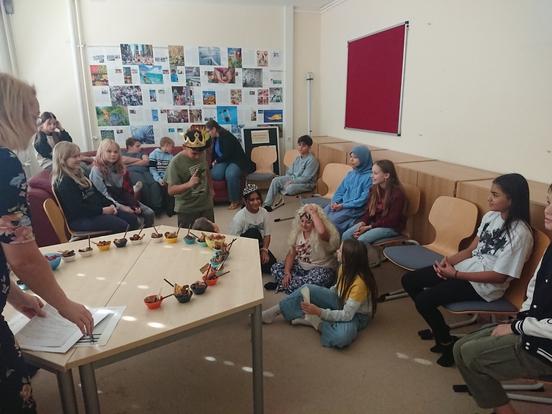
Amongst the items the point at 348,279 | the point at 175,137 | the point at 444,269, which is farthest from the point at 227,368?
the point at 175,137

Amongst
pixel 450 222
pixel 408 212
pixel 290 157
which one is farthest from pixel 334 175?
pixel 450 222

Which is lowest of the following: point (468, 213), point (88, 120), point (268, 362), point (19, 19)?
point (268, 362)

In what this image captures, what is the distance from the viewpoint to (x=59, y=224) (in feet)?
9.70

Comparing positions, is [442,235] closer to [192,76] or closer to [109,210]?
[109,210]

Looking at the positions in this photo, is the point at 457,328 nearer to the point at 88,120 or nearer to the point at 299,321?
the point at 299,321

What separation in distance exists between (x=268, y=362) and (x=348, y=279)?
695 mm

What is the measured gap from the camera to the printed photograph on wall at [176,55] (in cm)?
561

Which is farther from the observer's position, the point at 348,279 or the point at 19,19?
the point at 19,19

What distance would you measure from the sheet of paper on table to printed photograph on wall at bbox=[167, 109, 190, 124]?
4712 mm

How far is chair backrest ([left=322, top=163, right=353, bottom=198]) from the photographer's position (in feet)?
13.8

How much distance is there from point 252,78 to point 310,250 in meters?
3.95

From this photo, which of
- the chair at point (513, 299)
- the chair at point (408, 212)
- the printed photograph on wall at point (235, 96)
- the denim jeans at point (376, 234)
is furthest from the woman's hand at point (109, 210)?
the printed photograph on wall at point (235, 96)

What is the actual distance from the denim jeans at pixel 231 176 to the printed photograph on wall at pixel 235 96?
1.10 meters

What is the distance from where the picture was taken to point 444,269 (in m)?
2.24
